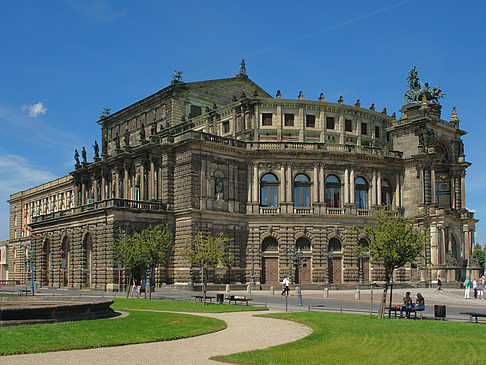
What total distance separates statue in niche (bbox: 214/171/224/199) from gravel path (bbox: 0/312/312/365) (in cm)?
3896

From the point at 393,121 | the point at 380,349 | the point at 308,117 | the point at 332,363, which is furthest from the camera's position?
the point at 393,121

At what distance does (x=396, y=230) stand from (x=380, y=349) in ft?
40.7

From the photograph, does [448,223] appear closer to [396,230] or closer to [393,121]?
[393,121]

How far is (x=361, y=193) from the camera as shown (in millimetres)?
70938

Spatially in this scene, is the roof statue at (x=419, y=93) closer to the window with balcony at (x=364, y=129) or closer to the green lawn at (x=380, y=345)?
the window with balcony at (x=364, y=129)

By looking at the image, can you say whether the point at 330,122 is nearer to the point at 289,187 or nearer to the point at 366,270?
the point at 289,187

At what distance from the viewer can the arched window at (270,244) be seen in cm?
6712

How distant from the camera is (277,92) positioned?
253 feet

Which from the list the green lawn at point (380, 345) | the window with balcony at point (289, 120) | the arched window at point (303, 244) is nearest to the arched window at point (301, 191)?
the arched window at point (303, 244)

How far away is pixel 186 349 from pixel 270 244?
4806cm

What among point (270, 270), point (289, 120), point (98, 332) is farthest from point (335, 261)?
point (98, 332)

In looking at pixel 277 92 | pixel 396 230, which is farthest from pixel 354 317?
pixel 277 92

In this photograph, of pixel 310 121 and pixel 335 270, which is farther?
pixel 310 121

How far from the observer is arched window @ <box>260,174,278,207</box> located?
224 feet
